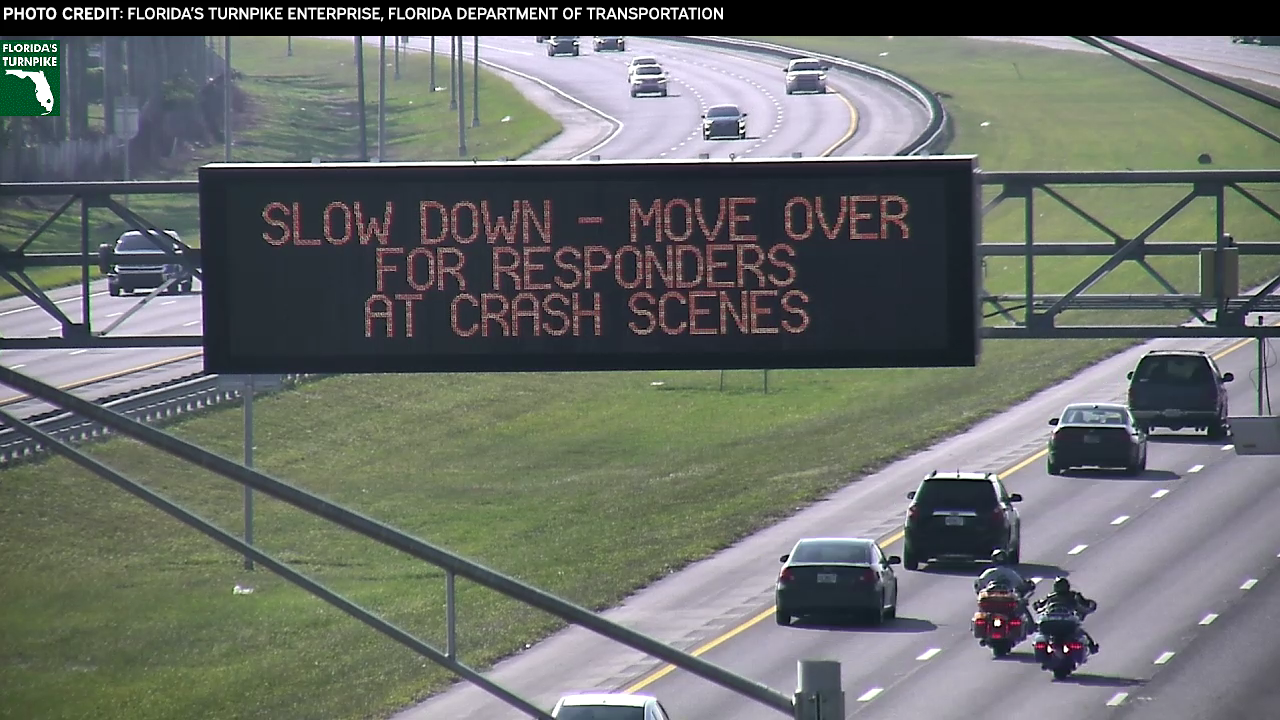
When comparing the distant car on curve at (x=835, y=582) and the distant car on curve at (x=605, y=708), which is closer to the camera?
the distant car on curve at (x=605, y=708)

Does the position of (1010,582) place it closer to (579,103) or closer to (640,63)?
(579,103)

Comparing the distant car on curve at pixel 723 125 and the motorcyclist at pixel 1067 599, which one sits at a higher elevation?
the distant car on curve at pixel 723 125

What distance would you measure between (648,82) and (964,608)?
2398 inches

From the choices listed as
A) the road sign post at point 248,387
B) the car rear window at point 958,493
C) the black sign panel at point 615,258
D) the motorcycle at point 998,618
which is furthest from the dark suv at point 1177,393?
the black sign panel at point 615,258

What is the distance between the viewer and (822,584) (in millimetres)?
36531

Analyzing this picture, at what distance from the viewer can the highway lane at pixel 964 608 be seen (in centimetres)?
3155

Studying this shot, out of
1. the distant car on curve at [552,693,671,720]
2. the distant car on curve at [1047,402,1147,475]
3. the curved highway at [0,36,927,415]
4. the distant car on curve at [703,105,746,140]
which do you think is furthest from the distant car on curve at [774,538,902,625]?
the distant car on curve at [703,105,746,140]

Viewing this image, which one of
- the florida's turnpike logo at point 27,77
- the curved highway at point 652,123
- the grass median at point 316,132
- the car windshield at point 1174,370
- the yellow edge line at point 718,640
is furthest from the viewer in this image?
the grass median at point 316,132

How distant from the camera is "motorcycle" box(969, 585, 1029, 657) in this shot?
3334cm

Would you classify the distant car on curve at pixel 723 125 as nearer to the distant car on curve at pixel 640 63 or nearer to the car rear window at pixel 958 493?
the distant car on curve at pixel 640 63

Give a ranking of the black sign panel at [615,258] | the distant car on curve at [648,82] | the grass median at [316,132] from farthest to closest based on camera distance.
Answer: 1. the distant car on curve at [648,82]
2. the grass median at [316,132]
3. the black sign panel at [615,258]

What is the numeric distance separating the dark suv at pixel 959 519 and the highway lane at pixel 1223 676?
485 cm

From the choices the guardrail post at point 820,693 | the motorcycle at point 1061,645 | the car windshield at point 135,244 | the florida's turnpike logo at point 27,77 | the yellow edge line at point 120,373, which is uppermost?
the florida's turnpike logo at point 27,77
